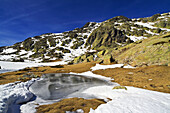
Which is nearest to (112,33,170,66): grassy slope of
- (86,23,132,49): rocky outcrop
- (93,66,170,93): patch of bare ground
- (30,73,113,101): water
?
(93,66,170,93): patch of bare ground

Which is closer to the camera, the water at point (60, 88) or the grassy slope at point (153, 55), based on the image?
the water at point (60, 88)

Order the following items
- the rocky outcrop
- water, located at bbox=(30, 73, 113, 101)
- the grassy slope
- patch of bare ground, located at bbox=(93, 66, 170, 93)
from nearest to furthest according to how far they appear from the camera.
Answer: water, located at bbox=(30, 73, 113, 101) < patch of bare ground, located at bbox=(93, 66, 170, 93) < the grassy slope < the rocky outcrop

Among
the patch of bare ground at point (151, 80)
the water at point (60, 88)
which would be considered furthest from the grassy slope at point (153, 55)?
the water at point (60, 88)

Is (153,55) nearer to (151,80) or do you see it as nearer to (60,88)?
(151,80)

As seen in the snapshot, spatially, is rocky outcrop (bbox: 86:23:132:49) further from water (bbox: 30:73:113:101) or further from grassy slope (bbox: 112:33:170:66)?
water (bbox: 30:73:113:101)

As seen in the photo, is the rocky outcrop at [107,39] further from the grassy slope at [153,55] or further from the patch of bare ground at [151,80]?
the patch of bare ground at [151,80]

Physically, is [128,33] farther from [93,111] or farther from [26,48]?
[26,48]

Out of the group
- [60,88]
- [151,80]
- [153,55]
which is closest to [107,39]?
[153,55]

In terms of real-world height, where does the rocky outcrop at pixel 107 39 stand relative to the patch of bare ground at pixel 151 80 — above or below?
above

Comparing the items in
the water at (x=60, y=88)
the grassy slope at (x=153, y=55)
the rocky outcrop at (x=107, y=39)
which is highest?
the rocky outcrop at (x=107, y=39)

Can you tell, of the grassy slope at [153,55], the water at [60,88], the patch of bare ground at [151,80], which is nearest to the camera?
the water at [60,88]

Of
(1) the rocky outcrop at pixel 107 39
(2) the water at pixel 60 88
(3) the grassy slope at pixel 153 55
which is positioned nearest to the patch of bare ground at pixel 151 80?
(2) the water at pixel 60 88

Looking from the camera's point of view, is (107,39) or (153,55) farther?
(107,39)

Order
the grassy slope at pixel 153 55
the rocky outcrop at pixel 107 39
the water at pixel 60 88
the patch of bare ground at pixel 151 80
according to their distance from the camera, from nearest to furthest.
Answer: the water at pixel 60 88 → the patch of bare ground at pixel 151 80 → the grassy slope at pixel 153 55 → the rocky outcrop at pixel 107 39
